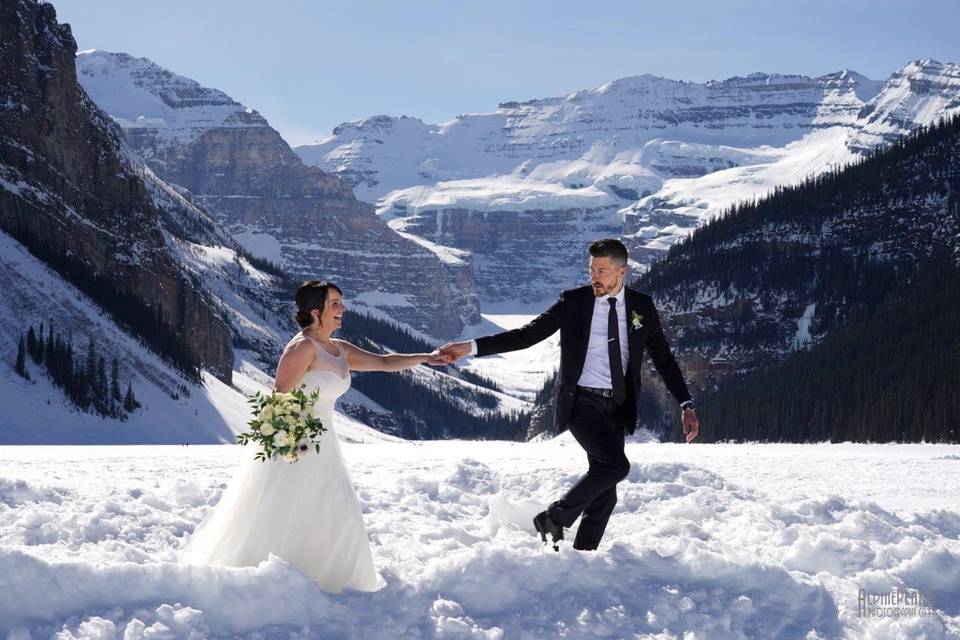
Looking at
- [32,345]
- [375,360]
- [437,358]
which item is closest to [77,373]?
[32,345]

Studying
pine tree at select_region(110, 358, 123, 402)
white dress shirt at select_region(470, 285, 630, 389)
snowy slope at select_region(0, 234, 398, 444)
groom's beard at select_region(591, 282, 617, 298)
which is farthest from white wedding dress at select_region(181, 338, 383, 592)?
pine tree at select_region(110, 358, 123, 402)

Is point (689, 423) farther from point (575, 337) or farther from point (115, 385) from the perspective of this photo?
point (115, 385)

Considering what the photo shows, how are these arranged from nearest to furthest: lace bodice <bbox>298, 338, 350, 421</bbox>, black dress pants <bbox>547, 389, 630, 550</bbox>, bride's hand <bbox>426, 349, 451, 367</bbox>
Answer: lace bodice <bbox>298, 338, 350, 421</bbox> < black dress pants <bbox>547, 389, 630, 550</bbox> < bride's hand <bbox>426, 349, 451, 367</bbox>

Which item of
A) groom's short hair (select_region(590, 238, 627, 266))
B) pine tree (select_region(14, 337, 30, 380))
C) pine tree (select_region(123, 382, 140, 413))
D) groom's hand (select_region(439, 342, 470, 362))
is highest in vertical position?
groom's short hair (select_region(590, 238, 627, 266))

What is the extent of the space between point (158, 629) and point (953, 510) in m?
10.8

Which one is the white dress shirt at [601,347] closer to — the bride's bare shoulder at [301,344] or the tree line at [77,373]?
the bride's bare shoulder at [301,344]

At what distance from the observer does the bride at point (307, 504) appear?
11219 millimetres

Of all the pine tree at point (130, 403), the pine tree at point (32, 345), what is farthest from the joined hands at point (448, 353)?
the pine tree at point (130, 403)

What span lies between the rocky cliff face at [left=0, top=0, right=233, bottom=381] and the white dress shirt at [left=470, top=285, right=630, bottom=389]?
105237 millimetres

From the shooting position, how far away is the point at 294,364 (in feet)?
38.1

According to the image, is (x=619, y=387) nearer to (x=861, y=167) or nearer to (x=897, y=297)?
(x=897, y=297)

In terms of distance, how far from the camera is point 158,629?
9203 mm

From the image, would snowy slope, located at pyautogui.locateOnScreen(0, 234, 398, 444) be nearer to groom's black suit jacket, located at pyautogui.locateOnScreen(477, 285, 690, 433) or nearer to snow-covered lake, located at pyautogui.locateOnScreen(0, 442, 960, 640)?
snow-covered lake, located at pyautogui.locateOnScreen(0, 442, 960, 640)

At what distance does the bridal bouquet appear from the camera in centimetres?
1130
